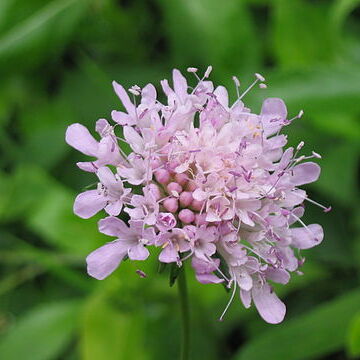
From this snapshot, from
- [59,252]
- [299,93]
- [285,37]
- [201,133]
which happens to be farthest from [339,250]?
[201,133]

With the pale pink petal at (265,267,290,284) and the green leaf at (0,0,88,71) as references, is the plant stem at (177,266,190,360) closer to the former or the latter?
the pale pink petal at (265,267,290,284)

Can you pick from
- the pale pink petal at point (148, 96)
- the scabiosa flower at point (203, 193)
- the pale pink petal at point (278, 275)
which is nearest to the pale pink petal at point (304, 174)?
the scabiosa flower at point (203, 193)

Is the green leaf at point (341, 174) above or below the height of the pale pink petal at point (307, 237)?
above

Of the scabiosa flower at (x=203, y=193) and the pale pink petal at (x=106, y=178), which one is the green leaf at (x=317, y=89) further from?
the pale pink petal at (x=106, y=178)

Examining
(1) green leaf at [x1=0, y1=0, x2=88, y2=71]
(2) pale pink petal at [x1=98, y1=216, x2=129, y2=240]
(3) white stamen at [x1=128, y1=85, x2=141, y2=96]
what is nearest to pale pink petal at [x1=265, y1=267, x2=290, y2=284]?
(2) pale pink petal at [x1=98, y1=216, x2=129, y2=240]

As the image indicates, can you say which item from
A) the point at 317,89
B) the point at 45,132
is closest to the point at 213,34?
the point at 317,89

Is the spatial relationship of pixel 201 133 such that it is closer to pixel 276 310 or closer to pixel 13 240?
pixel 276 310
